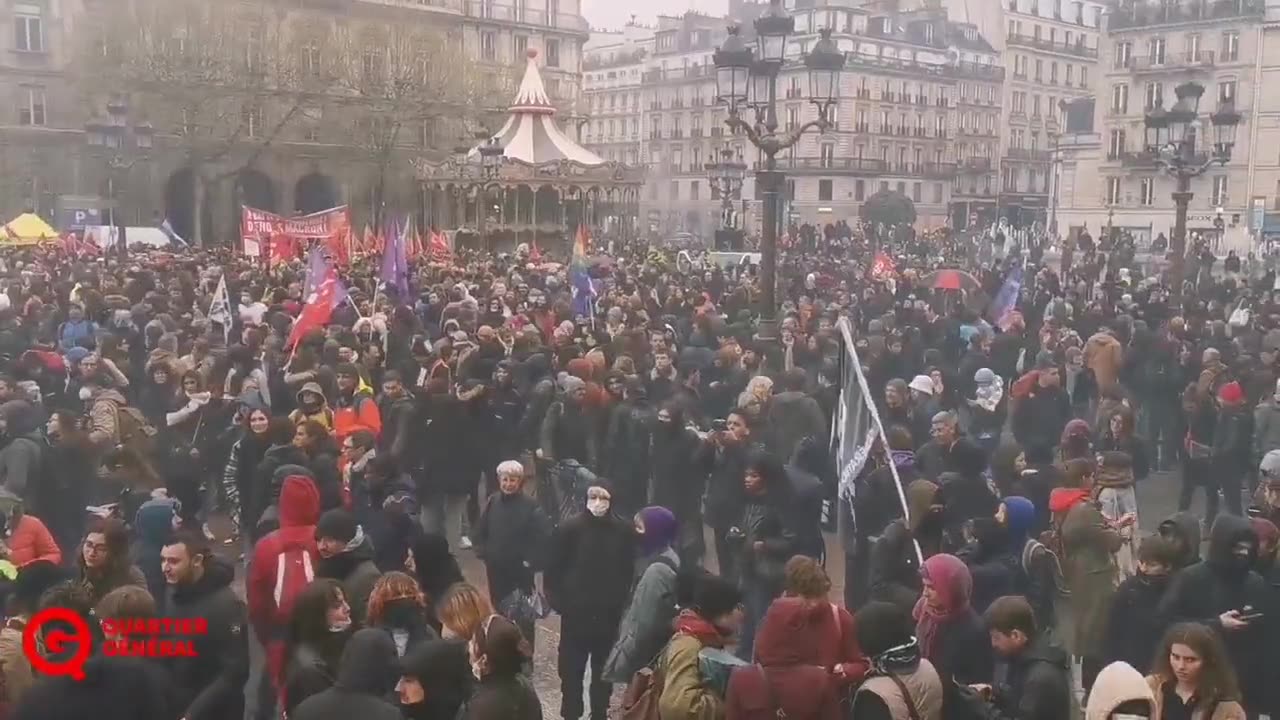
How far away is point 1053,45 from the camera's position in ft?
281

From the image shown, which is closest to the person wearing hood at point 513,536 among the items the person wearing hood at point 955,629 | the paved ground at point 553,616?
the paved ground at point 553,616

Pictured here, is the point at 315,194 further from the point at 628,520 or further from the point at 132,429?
the point at 628,520

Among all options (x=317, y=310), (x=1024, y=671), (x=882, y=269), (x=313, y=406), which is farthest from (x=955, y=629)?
(x=882, y=269)

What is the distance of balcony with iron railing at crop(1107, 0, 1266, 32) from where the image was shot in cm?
5522

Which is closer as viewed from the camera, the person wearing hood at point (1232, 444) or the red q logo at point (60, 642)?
the red q logo at point (60, 642)

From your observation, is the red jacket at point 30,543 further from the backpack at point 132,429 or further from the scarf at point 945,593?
the scarf at point 945,593

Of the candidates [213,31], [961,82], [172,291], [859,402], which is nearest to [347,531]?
[859,402]

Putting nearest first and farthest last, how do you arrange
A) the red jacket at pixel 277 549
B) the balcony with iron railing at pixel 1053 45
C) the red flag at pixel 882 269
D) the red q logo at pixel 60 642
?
the red q logo at pixel 60 642, the red jacket at pixel 277 549, the red flag at pixel 882 269, the balcony with iron railing at pixel 1053 45

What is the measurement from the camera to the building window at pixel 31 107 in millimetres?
47531

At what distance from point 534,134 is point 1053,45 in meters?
57.6

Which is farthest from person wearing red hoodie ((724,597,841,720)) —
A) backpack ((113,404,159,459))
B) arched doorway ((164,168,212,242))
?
arched doorway ((164,168,212,242))

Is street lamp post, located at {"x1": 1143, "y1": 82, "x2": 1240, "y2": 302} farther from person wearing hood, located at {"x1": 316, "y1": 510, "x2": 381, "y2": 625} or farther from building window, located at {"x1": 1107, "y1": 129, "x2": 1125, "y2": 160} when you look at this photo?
building window, located at {"x1": 1107, "y1": 129, "x2": 1125, "y2": 160}

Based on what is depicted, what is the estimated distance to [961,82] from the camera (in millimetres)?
79312

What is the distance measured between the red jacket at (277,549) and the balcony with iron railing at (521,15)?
5852 cm
